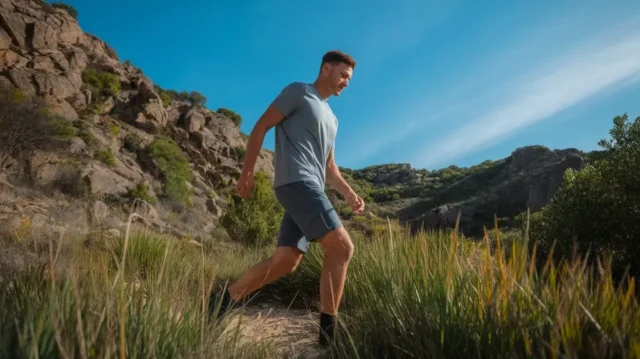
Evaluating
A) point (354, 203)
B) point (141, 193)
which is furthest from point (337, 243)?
point (141, 193)

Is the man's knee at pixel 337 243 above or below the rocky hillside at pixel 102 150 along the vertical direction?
below

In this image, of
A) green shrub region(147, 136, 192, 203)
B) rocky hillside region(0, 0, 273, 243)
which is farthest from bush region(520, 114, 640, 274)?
green shrub region(147, 136, 192, 203)

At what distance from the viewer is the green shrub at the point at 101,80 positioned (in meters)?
29.8

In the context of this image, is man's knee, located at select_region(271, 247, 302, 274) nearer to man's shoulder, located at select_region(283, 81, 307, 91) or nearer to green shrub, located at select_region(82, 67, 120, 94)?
man's shoulder, located at select_region(283, 81, 307, 91)

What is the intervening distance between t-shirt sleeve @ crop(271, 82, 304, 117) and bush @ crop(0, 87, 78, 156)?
21.2 metres

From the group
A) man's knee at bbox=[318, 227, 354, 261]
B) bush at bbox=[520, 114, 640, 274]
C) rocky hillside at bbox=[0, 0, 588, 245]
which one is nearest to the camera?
man's knee at bbox=[318, 227, 354, 261]

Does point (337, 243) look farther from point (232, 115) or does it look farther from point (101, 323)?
point (232, 115)

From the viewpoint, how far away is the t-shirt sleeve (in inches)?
101

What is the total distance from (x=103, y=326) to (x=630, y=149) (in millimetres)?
10009

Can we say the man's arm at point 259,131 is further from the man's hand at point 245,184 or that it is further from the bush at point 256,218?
the bush at point 256,218

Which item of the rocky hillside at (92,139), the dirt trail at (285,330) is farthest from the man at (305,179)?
the rocky hillside at (92,139)

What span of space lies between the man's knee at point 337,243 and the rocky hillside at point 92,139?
831 centimetres

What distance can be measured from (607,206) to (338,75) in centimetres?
766

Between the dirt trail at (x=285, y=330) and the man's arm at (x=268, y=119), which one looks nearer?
the dirt trail at (x=285, y=330)
